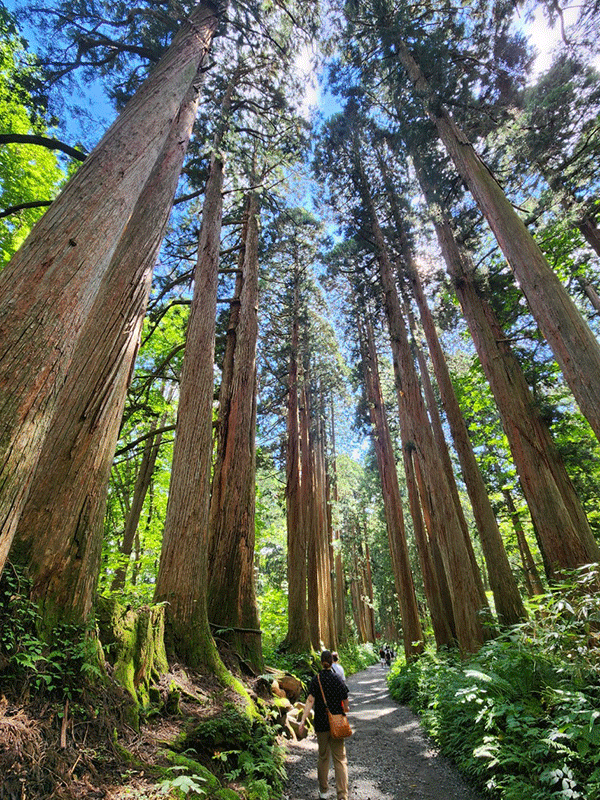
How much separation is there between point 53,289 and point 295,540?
11.0 m

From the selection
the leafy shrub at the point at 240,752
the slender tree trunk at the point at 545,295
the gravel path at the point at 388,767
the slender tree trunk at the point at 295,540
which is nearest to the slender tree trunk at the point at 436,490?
the gravel path at the point at 388,767

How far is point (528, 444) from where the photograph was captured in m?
6.68

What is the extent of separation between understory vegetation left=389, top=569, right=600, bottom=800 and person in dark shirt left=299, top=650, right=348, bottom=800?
136 cm

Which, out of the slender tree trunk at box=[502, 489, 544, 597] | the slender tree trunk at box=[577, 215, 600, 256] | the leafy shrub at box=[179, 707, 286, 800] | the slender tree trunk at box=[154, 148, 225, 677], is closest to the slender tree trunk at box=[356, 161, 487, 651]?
the leafy shrub at box=[179, 707, 286, 800]

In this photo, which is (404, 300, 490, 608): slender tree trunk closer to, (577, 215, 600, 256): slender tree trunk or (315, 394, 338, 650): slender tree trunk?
(577, 215, 600, 256): slender tree trunk

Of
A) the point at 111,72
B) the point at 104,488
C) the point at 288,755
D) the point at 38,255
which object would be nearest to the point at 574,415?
the point at 288,755

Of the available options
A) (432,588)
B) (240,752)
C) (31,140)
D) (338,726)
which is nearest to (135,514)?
(240,752)

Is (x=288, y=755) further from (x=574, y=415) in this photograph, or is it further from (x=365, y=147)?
(x=365, y=147)

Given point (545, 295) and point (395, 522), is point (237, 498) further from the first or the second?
point (395, 522)

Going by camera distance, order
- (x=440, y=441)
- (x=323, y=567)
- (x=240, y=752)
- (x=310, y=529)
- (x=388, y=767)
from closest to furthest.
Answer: (x=240, y=752)
(x=388, y=767)
(x=440, y=441)
(x=310, y=529)
(x=323, y=567)

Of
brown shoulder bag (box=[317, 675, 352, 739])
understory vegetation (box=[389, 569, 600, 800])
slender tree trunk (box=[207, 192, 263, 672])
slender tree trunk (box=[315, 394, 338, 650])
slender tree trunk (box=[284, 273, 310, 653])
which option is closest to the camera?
understory vegetation (box=[389, 569, 600, 800])

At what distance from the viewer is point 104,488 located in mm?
3428


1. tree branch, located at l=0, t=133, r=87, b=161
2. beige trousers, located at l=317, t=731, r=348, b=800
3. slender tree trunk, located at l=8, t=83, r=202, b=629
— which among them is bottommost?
beige trousers, located at l=317, t=731, r=348, b=800

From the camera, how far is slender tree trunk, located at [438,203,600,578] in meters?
5.82
